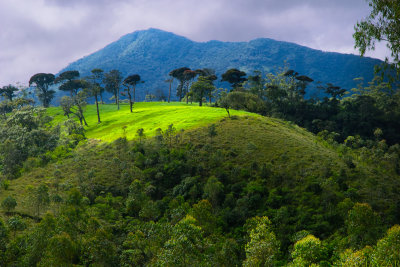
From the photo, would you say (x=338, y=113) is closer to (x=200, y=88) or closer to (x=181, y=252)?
(x=200, y=88)

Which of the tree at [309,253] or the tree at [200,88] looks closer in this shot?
the tree at [309,253]

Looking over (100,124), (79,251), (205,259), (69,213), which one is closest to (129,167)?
(69,213)

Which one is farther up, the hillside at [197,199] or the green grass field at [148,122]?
the green grass field at [148,122]

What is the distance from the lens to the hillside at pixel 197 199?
22547 millimetres

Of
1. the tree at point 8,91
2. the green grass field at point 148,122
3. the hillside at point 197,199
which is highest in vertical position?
the tree at point 8,91

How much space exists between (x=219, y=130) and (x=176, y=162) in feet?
44.1

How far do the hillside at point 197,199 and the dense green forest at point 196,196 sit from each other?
15 centimetres

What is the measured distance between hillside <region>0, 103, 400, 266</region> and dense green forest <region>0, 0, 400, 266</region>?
15 centimetres

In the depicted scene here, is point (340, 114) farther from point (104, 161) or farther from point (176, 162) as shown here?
point (104, 161)

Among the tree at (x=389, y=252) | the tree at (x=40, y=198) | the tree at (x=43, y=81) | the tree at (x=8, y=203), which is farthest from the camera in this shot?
the tree at (x=43, y=81)

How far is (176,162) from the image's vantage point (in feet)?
142

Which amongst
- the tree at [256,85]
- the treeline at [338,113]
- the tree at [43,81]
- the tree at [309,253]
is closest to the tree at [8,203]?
the tree at [309,253]

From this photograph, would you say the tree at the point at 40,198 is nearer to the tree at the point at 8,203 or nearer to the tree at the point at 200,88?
the tree at the point at 8,203

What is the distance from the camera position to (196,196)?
37281 mm
